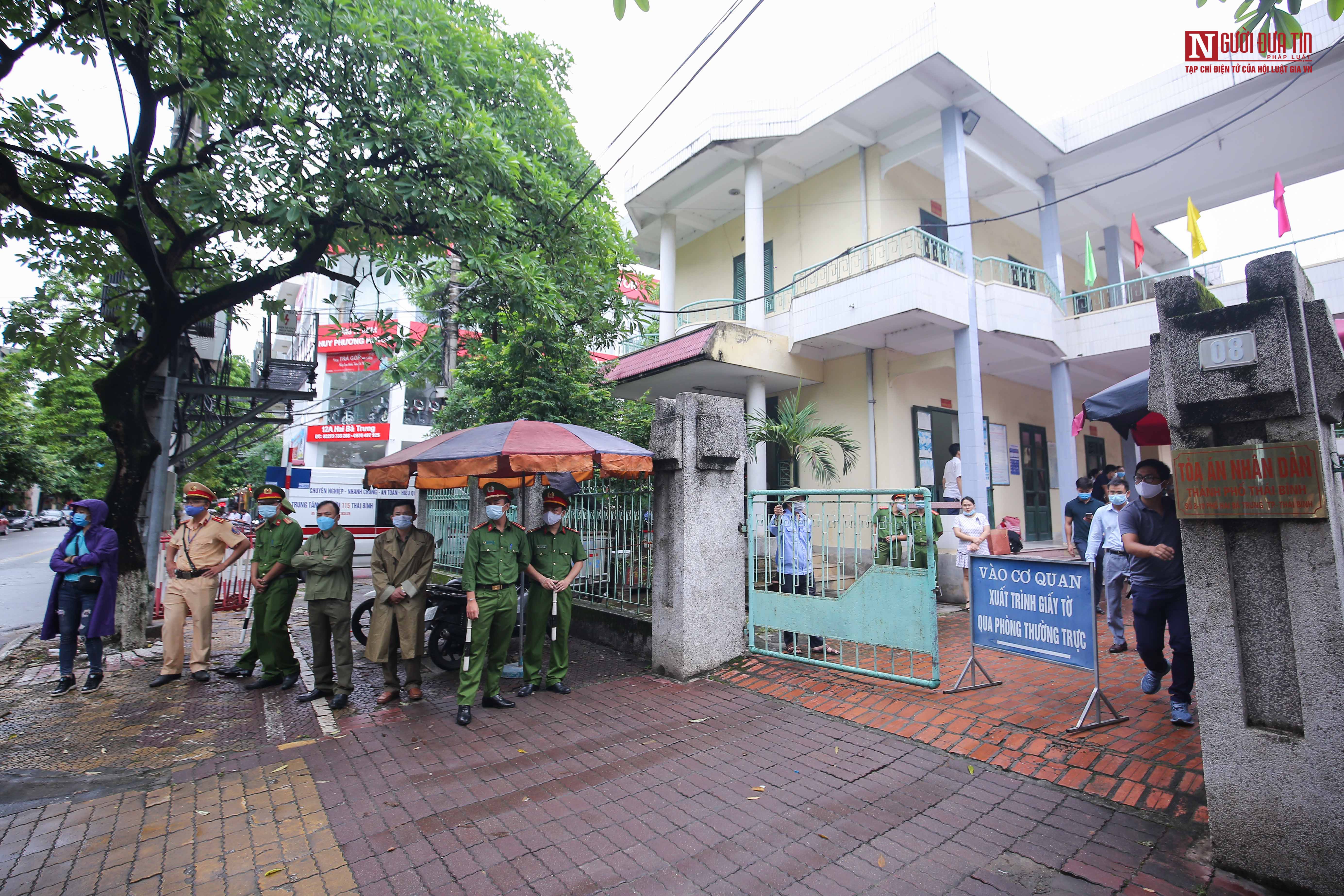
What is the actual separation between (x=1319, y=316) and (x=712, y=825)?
4.05 metres

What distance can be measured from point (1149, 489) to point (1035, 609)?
1.23 meters

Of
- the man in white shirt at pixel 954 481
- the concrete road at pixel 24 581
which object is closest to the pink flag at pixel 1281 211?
the man in white shirt at pixel 954 481

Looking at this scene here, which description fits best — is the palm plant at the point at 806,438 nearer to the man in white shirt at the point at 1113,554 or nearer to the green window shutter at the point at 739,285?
the green window shutter at the point at 739,285

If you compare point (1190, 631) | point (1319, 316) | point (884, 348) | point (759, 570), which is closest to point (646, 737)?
point (759, 570)

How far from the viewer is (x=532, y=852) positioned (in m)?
3.15

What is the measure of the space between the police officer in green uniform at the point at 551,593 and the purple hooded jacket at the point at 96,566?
13.5ft

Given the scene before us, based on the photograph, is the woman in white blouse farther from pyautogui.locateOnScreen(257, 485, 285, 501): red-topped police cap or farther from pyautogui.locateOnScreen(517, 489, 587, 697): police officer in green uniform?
pyautogui.locateOnScreen(257, 485, 285, 501): red-topped police cap

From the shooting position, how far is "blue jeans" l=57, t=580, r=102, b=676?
19.4ft

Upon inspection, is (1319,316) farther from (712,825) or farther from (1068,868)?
(712,825)

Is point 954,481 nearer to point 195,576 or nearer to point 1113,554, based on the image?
point 1113,554

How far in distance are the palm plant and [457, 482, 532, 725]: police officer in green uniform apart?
18.7 feet

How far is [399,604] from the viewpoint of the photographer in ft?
18.5

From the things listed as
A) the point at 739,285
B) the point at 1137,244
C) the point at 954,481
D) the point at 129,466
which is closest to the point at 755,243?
the point at 739,285

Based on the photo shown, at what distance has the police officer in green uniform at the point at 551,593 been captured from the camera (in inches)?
228
